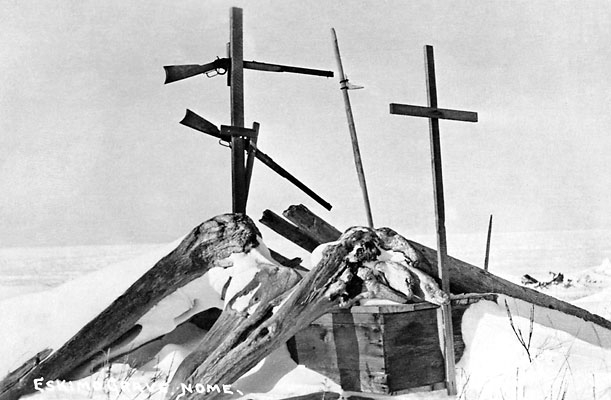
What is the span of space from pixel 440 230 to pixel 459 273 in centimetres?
77

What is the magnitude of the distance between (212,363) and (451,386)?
1815mm

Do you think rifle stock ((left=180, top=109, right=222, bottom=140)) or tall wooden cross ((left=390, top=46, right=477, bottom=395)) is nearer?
tall wooden cross ((left=390, top=46, right=477, bottom=395))

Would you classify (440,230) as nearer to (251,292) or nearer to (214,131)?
(251,292)

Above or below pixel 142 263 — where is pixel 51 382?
below

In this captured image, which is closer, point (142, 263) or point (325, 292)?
point (325, 292)

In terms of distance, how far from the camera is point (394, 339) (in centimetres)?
477

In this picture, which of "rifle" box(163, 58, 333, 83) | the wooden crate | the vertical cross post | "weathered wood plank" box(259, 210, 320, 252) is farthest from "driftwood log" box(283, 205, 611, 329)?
"rifle" box(163, 58, 333, 83)

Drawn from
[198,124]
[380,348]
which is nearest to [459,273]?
[380,348]

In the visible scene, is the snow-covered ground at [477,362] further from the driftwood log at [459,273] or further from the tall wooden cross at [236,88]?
the tall wooden cross at [236,88]

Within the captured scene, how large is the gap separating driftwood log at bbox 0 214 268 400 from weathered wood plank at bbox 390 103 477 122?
5.32 ft

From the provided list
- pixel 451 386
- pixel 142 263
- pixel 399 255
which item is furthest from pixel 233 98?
pixel 451 386

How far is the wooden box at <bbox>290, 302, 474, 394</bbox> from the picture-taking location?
4.72 metres

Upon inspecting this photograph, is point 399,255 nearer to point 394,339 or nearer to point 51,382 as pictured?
point 394,339

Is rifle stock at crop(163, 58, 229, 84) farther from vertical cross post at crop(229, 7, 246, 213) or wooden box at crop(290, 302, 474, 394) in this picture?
wooden box at crop(290, 302, 474, 394)
